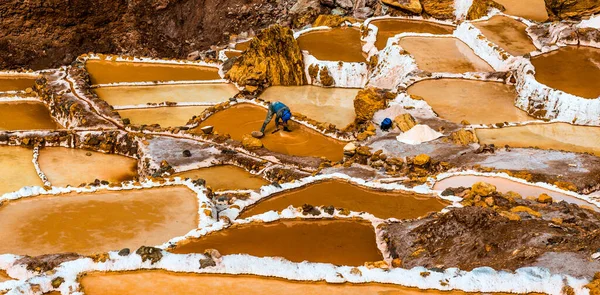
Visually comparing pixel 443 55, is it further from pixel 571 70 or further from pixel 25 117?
pixel 25 117

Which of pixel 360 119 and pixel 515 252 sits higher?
pixel 515 252

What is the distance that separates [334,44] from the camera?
82.7ft

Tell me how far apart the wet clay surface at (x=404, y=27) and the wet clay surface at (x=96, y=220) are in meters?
15.2

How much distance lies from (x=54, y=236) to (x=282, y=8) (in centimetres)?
2381

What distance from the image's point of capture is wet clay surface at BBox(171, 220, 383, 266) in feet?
29.8

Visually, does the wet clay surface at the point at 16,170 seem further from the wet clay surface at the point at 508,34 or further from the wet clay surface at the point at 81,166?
the wet clay surface at the point at 508,34

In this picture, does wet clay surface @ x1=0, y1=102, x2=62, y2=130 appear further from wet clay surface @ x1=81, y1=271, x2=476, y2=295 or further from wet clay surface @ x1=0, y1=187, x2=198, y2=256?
wet clay surface @ x1=81, y1=271, x2=476, y2=295

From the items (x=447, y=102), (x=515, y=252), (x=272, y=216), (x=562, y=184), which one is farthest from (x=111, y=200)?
(x=447, y=102)

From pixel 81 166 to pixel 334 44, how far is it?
11382 millimetres

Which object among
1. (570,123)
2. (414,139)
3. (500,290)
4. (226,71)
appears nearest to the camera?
(500,290)

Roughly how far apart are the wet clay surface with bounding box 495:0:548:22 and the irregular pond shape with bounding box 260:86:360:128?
767 centimetres

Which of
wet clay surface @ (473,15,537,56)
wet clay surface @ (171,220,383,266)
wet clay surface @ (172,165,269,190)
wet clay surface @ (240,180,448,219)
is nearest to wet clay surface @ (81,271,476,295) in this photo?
wet clay surface @ (171,220,383,266)

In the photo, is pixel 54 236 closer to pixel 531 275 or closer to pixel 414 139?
pixel 531 275

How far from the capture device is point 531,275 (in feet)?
24.6
